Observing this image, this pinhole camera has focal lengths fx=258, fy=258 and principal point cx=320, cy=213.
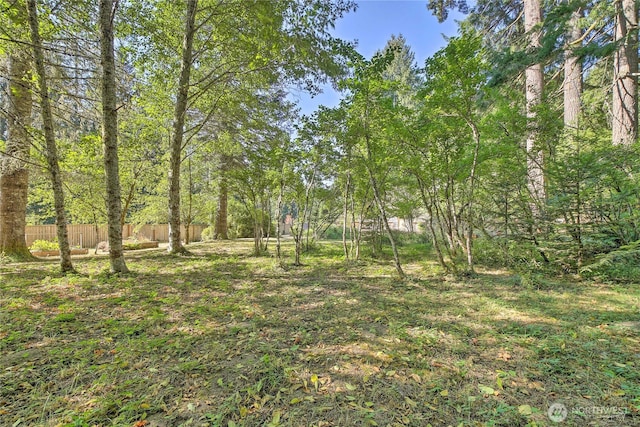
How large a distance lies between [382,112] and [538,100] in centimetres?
442

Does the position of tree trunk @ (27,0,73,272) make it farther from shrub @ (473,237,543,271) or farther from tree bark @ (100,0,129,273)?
shrub @ (473,237,543,271)

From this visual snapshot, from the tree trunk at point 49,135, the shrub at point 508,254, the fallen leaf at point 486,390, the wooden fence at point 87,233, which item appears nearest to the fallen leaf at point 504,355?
the fallen leaf at point 486,390

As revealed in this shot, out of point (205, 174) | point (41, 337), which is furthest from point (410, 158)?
point (205, 174)

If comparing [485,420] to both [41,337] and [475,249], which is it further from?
[475,249]

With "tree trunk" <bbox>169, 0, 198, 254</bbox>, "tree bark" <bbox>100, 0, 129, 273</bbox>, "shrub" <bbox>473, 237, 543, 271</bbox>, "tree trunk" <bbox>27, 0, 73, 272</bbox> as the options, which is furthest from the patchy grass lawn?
"tree trunk" <bbox>169, 0, 198, 254</bbox>

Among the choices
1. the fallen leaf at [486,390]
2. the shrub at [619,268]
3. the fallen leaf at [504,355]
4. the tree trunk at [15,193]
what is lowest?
the fallen leaf at [504,355]

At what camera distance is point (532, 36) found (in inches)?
247

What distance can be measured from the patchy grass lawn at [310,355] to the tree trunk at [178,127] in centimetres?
260

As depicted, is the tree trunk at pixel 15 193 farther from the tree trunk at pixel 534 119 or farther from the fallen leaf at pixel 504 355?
the tree trunk at pixel 534 119

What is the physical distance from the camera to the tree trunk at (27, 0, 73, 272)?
3744mm

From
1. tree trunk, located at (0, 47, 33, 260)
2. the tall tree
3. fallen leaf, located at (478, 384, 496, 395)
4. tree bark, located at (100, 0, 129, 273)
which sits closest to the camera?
fallen leaf, located at (478, 384, 496, 395)

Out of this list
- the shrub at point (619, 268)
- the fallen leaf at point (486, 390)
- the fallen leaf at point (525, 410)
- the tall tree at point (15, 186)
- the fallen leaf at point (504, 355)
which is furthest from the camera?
the tall tree at point (15, 186)

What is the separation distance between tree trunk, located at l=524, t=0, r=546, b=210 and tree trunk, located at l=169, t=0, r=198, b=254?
6992 mm

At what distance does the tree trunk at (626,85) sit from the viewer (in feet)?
17.0
